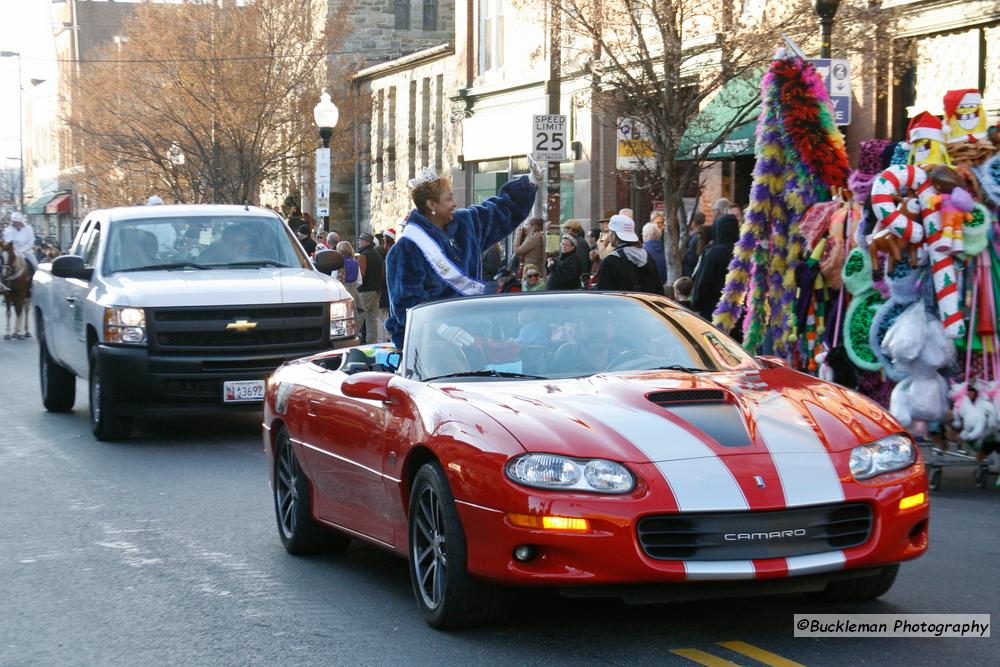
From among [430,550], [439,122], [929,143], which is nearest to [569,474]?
[430,550]

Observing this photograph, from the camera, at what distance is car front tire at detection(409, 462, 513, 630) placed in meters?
5.89

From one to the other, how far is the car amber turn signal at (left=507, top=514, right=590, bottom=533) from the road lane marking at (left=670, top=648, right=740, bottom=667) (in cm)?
62

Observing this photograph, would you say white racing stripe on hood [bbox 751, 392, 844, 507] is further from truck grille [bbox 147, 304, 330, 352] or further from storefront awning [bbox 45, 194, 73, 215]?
storefront awning [bbox 45, 194, 73, 215]

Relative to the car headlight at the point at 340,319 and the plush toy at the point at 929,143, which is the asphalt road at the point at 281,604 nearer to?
the plush toy at the point at 929,143

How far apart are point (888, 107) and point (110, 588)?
16.9 meters

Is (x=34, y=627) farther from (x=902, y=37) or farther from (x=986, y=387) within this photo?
(x=902, y=37)

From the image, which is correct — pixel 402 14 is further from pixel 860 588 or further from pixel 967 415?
pixel 860 588

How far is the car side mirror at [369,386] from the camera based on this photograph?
666cm

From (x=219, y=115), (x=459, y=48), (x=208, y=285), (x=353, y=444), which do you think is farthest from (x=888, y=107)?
(x=219, y=115)

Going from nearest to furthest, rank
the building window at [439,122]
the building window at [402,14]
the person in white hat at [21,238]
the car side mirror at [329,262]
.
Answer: the car side mirror at [329,262], the person in white hat at [21,238], the building window at [439,122], the building window at [402,14]

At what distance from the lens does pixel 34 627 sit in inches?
260

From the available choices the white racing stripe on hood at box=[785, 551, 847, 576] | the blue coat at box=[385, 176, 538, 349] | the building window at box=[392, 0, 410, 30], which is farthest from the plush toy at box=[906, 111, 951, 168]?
the building window at box=[392, 0, 410, 30]

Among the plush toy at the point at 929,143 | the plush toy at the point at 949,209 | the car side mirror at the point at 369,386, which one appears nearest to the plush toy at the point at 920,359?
the plush toy at the point at 949,209

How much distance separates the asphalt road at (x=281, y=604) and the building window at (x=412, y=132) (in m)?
34.6
